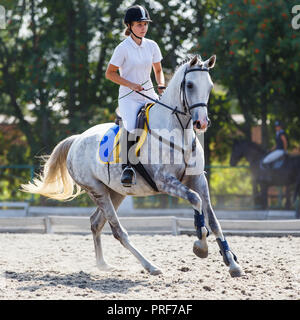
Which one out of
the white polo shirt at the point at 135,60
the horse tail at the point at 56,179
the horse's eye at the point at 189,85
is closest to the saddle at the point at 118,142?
the white polo shirt at the point at 135,60

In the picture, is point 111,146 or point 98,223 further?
point 98,223

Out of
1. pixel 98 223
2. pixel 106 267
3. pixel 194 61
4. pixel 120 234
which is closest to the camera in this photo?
pixel 194 61

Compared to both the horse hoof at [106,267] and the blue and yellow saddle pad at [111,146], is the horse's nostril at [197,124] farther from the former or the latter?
the horse hoof at [106,267]

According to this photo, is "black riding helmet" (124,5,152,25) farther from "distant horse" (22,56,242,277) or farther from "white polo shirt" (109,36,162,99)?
"distant horse" (22,56,242,277)

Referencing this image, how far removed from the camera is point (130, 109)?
625 centimetres

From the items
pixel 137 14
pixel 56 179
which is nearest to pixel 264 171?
pixel 56 179

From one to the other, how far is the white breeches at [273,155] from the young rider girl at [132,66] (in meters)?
9.31

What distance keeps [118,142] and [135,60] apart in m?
0.95

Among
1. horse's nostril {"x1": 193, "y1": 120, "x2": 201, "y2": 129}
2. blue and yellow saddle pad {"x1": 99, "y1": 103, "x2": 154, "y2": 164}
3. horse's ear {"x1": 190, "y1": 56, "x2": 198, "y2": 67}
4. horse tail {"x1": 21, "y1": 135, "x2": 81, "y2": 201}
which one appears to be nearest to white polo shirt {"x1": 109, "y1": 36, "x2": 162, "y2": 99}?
blue and yellow saddle pad {"x1": 99, "y1": 103, "x2": 154, "y2": 164}

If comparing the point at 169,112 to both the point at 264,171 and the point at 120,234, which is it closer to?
the point at 120,234

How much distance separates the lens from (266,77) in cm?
1667

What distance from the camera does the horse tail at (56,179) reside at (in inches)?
302

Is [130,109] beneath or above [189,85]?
beneath

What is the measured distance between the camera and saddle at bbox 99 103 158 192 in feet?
19.8
